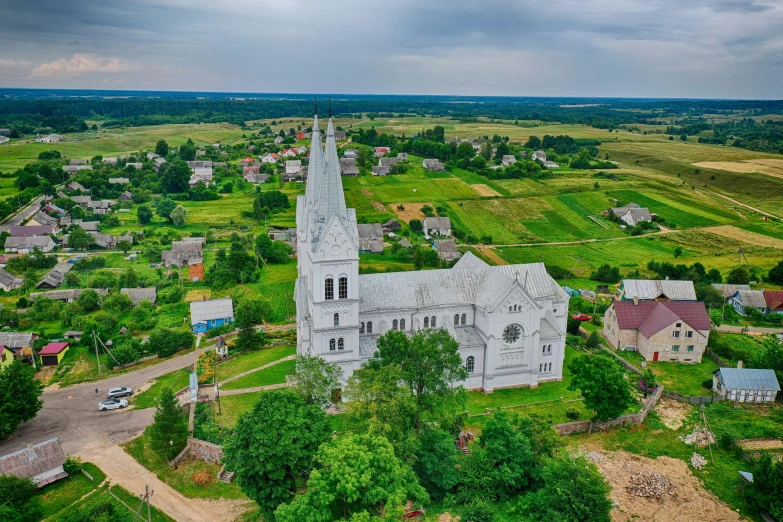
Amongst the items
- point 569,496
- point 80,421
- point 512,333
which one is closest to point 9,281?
point 80,421

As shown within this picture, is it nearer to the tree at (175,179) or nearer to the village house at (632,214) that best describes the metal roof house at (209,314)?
the tree at (175,179)

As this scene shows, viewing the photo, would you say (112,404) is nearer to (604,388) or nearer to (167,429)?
(167,429)

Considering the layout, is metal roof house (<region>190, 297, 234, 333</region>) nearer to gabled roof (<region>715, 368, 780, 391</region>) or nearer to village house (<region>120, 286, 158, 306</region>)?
village house (<region>120, 286, 158, 306</region>)

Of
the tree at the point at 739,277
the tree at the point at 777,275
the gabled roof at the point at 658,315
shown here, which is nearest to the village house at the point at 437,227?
the tree at the point at 739,277

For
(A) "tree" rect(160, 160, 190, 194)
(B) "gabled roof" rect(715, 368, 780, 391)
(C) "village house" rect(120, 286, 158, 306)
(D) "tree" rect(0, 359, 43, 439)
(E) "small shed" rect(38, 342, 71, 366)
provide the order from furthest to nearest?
(A) "tree" rect(160, 160, 190, 194)
(C) "village house" rect(120, 286, 158, 306)
(E) "small shed" rect(38, 342, 71, 366)
(B) "gabled roof" rect(715, 368, 780, 391)
(D) "tree" rect(0, 359, 43, 439)

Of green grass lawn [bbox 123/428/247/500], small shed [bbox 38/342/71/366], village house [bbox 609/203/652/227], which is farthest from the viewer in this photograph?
village house [bbox 609/203/652/227]

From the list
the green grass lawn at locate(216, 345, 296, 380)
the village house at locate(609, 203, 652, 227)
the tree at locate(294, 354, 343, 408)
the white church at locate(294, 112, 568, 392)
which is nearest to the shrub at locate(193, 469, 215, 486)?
the tree at locate(294, 354, 343, 408)
